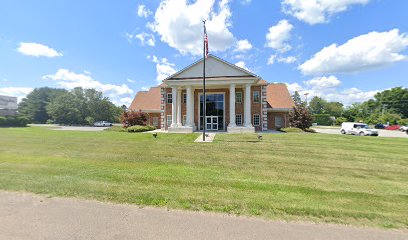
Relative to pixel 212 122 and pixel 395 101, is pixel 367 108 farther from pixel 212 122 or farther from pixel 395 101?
pixel 212 122

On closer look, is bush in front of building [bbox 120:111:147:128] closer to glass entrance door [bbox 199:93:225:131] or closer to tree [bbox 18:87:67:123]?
glass entrance door [bbox 199:93:225:131]

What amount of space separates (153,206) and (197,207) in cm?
103

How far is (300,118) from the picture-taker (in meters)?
29.7

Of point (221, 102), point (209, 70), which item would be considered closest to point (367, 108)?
point (221, 102)

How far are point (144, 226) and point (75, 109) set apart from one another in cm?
6861

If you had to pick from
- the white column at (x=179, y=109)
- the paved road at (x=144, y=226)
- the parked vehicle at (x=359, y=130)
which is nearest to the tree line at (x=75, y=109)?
the white column at (x=179, y=109)

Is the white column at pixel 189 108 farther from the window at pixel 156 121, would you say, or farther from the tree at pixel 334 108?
the tree at pixel 334 108

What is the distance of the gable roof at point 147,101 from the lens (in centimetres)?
3462

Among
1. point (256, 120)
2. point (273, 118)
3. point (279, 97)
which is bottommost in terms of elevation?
point (256, 120)

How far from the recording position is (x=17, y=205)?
491 centimetres

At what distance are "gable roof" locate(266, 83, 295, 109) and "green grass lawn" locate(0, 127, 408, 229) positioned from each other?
20010mm

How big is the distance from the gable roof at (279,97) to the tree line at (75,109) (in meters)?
53.5

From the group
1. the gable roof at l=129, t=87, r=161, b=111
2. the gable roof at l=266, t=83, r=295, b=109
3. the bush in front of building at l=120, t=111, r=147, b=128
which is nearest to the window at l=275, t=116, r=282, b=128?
the gable roof at l=266, t=83, r=295, b=109

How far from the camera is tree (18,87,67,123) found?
2928 inches
